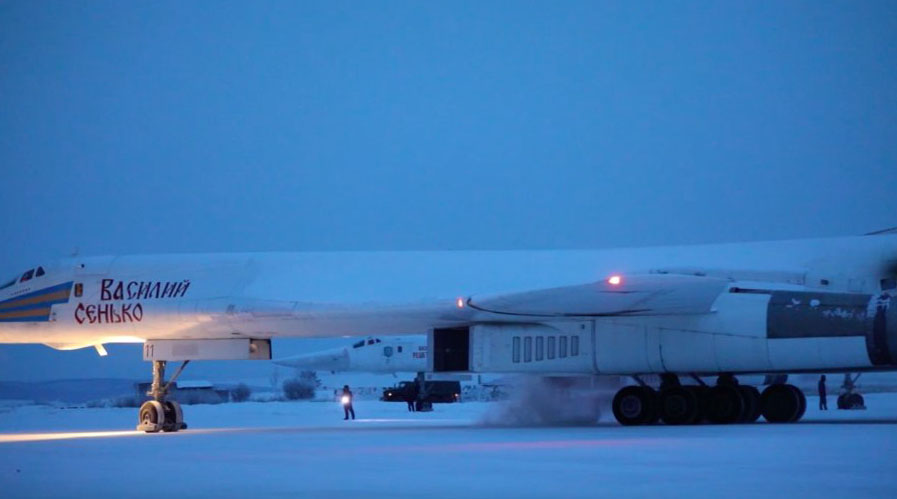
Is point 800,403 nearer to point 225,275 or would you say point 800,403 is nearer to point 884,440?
point 884,440

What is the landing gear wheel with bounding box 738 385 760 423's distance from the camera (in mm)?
18844

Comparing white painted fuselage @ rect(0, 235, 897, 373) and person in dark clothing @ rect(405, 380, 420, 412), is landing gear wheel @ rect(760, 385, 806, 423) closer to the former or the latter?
white painted fuselage @ rect(0, 235, 897, 373)

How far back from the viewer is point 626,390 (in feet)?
61.1

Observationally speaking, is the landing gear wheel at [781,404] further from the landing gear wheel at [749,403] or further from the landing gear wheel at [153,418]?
the landing gear wheel at [153,418]

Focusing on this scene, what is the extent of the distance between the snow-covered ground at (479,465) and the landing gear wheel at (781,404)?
9.09 ft

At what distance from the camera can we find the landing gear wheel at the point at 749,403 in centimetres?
1884

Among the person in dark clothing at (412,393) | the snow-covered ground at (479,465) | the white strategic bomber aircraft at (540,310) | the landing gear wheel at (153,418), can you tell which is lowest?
the snow-covered ground at (479,465)

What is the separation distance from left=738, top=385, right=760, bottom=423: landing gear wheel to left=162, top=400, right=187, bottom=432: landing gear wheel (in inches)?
369

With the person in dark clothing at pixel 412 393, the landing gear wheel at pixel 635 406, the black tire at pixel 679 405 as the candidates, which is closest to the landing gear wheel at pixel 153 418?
the landing gear wheel at pixel 635 406

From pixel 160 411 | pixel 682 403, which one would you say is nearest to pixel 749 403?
pixel 682 403

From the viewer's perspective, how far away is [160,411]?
65.6 feet

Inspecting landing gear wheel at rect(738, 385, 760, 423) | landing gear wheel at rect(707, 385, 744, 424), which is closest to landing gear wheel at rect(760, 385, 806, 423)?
landing gear wheel at rect(738, 385, 760, 423)

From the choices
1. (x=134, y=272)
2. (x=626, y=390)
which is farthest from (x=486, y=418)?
(x=134, y=272)

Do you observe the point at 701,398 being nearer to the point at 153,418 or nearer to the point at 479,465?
the point at 479,465
